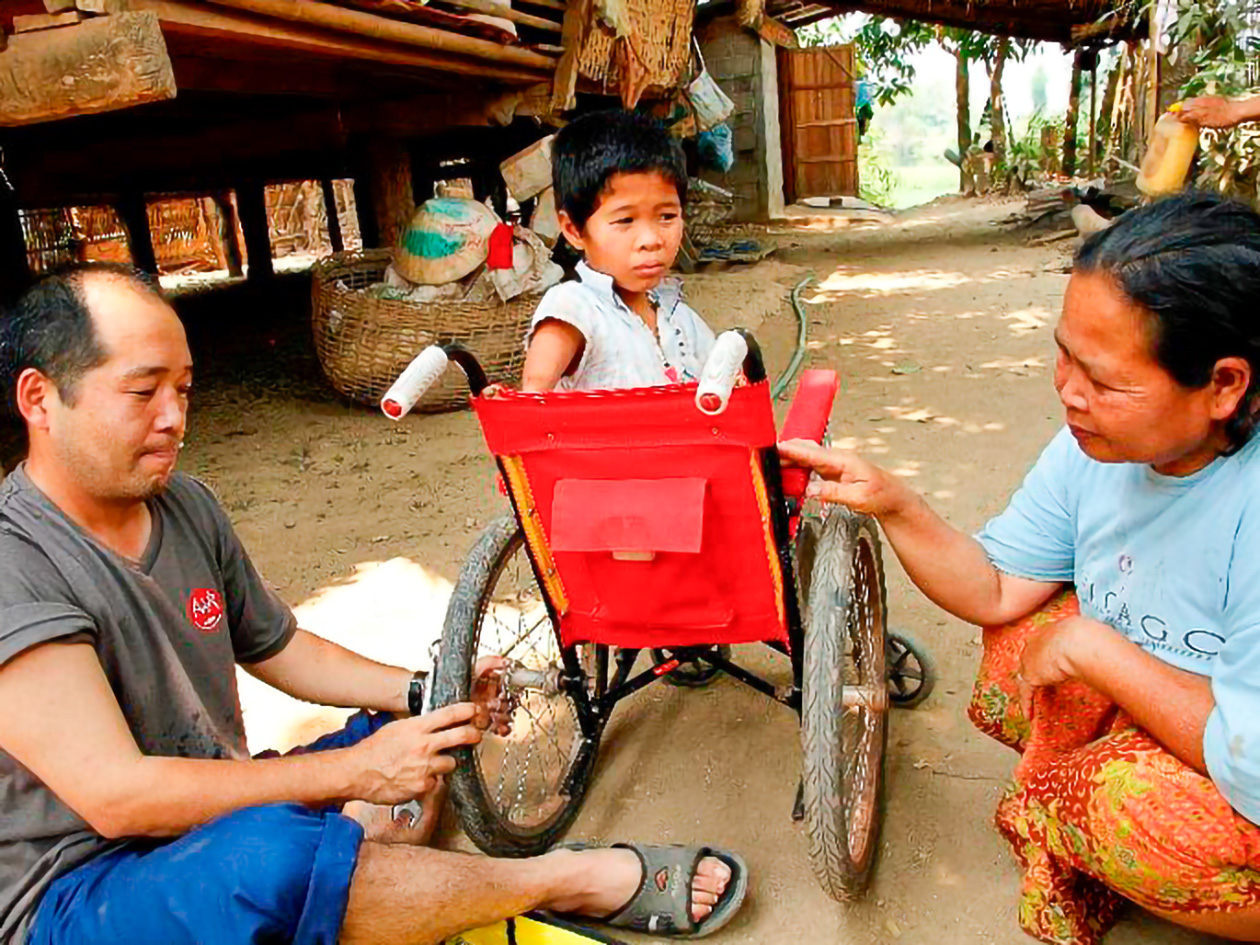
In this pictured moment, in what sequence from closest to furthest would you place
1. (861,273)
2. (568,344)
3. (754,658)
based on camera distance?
1. (568,344)
2. (754,658)
3. (861,273)

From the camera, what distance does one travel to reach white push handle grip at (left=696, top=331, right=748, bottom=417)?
4.53ft

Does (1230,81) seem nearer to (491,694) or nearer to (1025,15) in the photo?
(1025,15)

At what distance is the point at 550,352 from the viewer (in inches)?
80.4

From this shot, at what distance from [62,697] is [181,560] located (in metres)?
0.35

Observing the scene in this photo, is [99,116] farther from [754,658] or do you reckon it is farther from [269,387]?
[754,658]

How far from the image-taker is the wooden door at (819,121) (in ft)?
50.3

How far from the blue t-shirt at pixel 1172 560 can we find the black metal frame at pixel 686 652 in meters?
0.40

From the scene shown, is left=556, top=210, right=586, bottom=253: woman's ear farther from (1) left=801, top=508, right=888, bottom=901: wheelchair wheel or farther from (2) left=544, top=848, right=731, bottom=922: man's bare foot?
(2) left=544, top=848, right=731, bottom=922: man's bare foot

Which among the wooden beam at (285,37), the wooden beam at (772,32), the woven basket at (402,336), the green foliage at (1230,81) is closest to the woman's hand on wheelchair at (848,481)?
the wooden beam at (285,37)

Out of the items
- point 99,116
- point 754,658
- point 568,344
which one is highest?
point 99,116

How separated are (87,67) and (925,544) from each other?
8.14 ft

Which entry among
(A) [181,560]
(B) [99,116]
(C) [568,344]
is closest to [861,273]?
(B) [99,116]

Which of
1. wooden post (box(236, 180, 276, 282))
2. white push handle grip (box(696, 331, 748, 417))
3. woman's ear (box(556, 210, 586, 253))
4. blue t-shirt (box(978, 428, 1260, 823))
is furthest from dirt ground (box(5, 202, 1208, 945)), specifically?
wooden post (box(236, 180, 276, 282))

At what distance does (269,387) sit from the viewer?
5.85 metres
